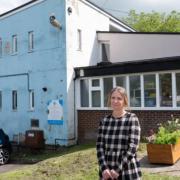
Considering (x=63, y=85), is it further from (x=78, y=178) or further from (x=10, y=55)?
(x=78, y=178)

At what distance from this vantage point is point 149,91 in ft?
50.4

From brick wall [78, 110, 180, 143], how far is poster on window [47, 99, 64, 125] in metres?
0.89

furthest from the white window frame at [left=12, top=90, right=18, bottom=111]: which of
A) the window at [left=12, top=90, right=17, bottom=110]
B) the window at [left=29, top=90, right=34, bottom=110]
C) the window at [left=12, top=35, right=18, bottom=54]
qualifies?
the window at [left=12, top=35, right=18, bottom=54]

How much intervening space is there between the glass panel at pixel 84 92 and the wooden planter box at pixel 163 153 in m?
7.78

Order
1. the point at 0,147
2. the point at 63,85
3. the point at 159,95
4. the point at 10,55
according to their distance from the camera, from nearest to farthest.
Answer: the point at 159,95
the point at 0,147
the point at 63,85
the point at 10,55

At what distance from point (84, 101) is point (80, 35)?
3.31 metres

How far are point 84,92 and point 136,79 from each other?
120 inches

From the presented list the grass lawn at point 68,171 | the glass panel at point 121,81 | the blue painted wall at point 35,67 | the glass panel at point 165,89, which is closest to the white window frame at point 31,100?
the blue painted wall at point 35,67

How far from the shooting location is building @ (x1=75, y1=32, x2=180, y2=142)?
14609mm

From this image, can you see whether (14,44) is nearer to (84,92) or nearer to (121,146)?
(84,92)

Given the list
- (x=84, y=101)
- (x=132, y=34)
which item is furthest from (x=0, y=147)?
(x=132, y=34)

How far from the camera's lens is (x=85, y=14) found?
1902 cm

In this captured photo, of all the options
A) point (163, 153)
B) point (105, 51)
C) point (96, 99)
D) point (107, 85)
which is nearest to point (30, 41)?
point (105, 51)

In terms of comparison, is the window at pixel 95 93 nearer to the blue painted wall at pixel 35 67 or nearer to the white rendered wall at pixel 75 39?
the white rendered wall at pixel 75 39
